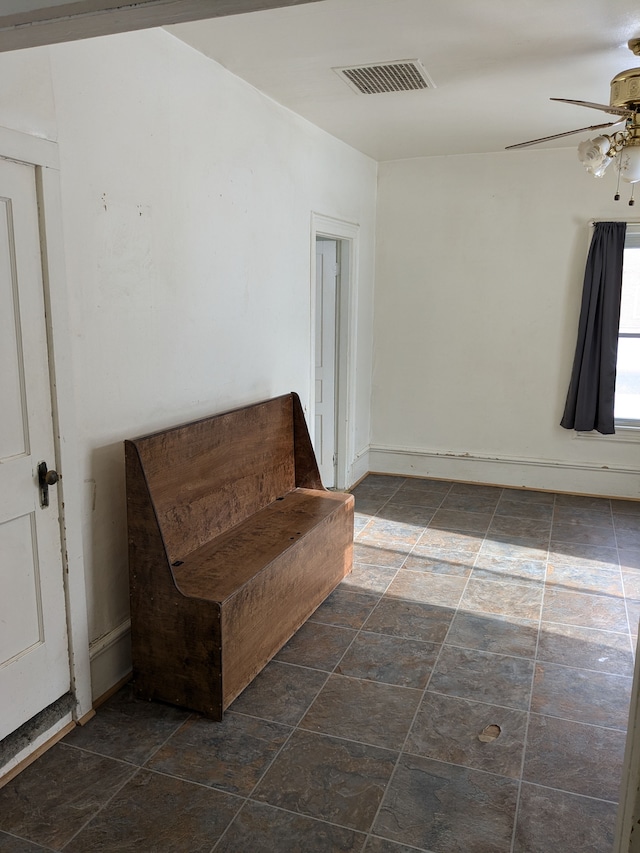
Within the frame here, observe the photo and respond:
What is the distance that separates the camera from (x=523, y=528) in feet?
16.6

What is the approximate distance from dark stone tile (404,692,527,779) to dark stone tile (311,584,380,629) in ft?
2.42

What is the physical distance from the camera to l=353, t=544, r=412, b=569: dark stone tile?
4.36 metres

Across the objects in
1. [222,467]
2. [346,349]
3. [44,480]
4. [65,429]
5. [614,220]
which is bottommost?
[222,467]

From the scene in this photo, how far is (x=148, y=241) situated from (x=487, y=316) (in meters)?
3.74

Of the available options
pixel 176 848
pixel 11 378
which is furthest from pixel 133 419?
pixel 176 848

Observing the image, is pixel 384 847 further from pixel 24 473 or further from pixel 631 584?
pixel 631 584

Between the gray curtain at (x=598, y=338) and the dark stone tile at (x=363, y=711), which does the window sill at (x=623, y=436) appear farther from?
the dark stone tile at (x=363, y=711)

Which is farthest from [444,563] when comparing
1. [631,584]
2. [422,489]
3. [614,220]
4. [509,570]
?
Answer: [614,220]

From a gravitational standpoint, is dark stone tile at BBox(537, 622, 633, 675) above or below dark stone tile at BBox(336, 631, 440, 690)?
below

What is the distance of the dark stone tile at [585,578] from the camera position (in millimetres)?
4008

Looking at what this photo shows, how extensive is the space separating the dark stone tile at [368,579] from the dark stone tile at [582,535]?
1311 mm

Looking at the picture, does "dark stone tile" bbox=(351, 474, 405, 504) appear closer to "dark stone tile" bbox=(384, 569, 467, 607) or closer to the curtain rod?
"dark stone tile" bbox=(384, 569, 467, 607)

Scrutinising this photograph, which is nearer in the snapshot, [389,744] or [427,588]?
[389,744]

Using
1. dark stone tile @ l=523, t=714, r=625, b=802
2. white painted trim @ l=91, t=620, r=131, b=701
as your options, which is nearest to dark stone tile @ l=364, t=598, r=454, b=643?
dark stone tile @ l=523, t=714, r=625, b=802
